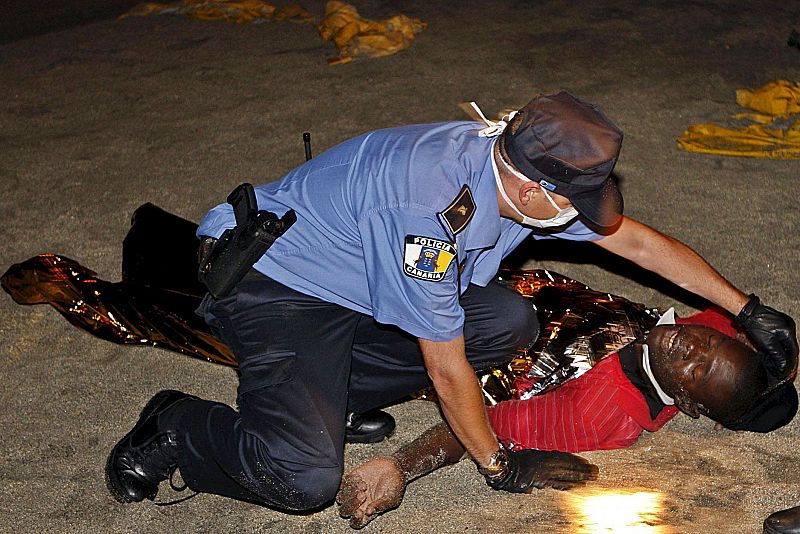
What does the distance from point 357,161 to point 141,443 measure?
0.85m

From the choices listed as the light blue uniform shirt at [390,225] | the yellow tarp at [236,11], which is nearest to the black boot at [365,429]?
the light blue uniform shirt at [390,225]

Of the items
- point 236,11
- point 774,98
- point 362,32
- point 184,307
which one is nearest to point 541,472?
point 184,307

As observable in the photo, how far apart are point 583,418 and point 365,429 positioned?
554 mm

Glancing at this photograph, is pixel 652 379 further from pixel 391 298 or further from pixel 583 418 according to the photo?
pixel 391 298

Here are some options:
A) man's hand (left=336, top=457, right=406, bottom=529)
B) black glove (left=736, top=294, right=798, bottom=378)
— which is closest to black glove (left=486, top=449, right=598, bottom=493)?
man's hand (left=336, top=457, right=406, bottom=529)

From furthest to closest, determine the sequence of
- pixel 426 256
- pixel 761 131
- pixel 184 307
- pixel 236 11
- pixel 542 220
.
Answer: pixel 236 11, pixel 761 131, pixel 184 307, pixel 542 220, pixel 426 256

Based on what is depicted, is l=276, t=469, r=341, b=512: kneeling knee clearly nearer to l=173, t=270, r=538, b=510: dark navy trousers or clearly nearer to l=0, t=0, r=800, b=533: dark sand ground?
l=173, t=270, r=538, b=510: dark navy trousers

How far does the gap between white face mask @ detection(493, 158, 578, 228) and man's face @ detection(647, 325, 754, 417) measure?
56cm

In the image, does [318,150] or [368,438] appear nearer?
[368,438]

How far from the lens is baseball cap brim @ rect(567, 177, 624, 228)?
1866 mm

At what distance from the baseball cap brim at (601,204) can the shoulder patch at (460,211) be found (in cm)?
20

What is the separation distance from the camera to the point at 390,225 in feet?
6.15

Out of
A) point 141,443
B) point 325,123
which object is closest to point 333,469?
point 141,443

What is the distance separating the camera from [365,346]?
7.73 feet
